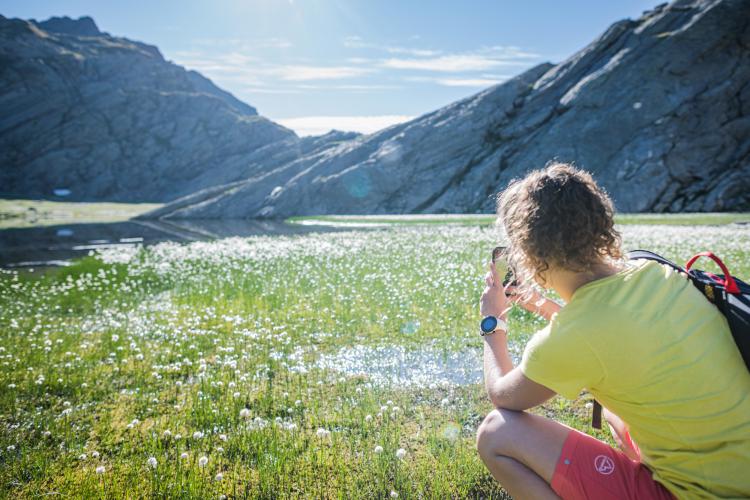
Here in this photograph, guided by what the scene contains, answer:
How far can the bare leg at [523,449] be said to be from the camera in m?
3.21

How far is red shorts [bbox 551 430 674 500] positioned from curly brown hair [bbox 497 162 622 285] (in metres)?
Result: 1.22

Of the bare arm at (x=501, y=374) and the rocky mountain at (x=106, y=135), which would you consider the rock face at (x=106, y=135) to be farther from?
the bare arm at (x=501, y=374)

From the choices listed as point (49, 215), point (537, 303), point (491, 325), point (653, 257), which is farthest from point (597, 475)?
point (49, 215)

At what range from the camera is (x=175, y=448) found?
17.5ft

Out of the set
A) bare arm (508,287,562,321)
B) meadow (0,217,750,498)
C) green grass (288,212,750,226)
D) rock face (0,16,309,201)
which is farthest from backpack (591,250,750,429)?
rock face (0,16,309,201)

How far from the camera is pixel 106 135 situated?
553 ft

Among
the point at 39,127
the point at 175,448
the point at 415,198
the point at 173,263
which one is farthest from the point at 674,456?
the point at 39,127

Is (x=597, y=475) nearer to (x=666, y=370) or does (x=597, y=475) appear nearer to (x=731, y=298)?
(x=666, y=370)

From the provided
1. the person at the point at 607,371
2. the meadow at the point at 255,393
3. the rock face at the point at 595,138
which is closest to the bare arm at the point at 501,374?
the person at the point at 607,371

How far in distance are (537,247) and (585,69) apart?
103907 mm

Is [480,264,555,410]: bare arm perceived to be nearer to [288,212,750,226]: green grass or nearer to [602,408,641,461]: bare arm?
[602,408,641,461]: bare arm

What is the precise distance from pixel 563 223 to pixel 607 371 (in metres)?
0.94

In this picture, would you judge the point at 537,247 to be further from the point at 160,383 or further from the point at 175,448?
the point at 160,383

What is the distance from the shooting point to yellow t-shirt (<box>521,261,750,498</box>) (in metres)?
2.50
